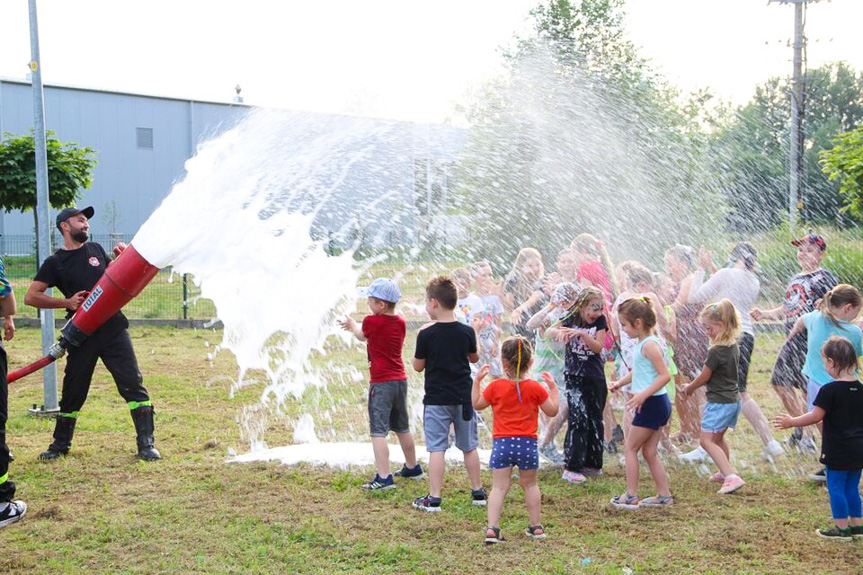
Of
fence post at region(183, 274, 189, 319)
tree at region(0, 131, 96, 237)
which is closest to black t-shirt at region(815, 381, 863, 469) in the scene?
fence post at region(183, 274, 189, 319)

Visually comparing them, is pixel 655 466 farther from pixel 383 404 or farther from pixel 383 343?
pixel 383 343

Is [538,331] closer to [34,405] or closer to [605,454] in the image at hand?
[605,454]

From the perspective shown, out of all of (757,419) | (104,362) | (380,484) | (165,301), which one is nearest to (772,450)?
(757,419)

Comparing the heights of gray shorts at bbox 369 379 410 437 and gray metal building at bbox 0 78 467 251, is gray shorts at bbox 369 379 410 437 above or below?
below

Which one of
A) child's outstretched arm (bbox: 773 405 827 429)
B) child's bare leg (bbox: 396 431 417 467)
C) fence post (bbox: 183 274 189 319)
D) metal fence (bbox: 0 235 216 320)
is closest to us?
child's outstretched arm (bbox: 773 405 827 429)

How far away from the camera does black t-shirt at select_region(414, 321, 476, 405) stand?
5.76 m

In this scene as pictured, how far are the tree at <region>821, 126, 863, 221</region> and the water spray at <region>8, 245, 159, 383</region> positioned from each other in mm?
13024

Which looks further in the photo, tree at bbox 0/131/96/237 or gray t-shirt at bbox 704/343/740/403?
tree at bbox 0/131/96/237

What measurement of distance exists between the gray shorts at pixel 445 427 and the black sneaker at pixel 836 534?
2258mm

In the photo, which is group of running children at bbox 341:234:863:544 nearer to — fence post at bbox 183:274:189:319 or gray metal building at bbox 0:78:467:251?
fence post at bbox 183:274:189:319

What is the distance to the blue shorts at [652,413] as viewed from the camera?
19.0ft

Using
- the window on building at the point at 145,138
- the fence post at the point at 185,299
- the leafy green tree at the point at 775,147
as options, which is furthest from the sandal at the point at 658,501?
the window on building at the point at 145,138

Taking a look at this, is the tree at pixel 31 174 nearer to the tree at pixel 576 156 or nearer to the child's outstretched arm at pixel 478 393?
the tree at pixel 576 156

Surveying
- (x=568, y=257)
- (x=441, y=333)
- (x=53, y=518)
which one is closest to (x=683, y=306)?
(x=568, y=257)
